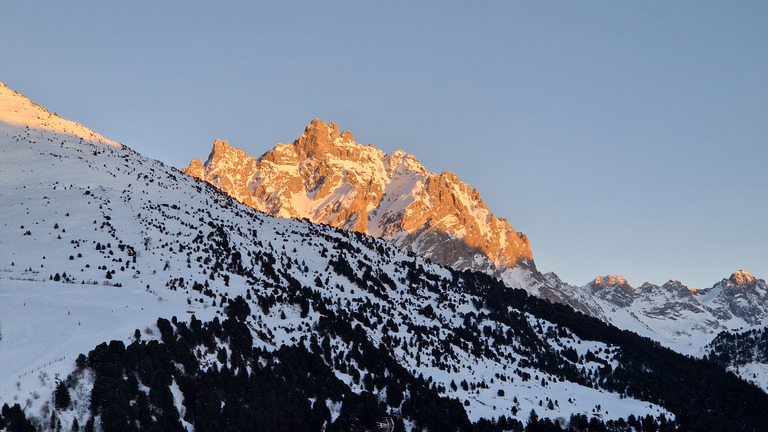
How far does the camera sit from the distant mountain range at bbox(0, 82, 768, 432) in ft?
235

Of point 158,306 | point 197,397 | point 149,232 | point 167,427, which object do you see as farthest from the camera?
point 149,232

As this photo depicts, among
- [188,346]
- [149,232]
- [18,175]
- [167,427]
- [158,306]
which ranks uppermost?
[18,175]

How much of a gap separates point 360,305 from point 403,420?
2295 inches

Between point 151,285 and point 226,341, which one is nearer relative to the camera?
point 226,341

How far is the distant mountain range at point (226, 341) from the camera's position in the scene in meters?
71.6

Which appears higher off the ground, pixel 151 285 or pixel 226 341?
pixel 151 285

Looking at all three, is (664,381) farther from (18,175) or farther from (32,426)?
(18,175)

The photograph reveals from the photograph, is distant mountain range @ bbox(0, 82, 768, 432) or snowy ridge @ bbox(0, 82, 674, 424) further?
snowy ridge @ bbox(0, 82, 674, 424)

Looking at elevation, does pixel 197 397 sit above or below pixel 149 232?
below

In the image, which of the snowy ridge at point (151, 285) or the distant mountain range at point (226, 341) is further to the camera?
the snowy ridge at point (151, 285)

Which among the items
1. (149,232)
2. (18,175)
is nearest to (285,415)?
(149,232)

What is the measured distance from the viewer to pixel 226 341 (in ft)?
320

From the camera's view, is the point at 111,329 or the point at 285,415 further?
the point at 285,415

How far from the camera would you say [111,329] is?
8056 cm
